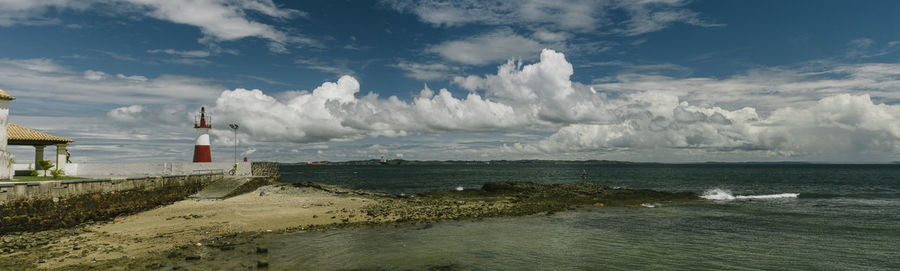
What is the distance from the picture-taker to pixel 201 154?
4781cm

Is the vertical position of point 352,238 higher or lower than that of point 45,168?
lower

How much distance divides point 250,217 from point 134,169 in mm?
26361

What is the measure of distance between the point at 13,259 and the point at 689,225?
26.3m

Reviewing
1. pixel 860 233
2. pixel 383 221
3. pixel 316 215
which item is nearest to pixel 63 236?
pixel 316 215

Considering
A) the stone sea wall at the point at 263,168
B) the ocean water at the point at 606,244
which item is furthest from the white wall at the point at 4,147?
the ocean water at the point at 606,244

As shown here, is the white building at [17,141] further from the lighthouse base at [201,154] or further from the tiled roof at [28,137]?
the lighthouse base at [201,154]

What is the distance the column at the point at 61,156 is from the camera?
1476 inches

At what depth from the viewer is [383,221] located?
862 inches

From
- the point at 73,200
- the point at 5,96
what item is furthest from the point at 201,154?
the point at 73,200

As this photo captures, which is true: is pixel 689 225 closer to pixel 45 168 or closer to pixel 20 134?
pixel 45 168

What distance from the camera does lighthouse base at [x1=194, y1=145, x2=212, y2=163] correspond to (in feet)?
156

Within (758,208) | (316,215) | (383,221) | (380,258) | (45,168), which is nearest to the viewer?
(380,258)

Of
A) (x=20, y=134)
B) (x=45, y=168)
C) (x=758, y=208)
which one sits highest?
(x=20, y=134)

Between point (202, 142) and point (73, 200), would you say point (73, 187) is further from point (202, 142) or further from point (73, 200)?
point (202, 142)
